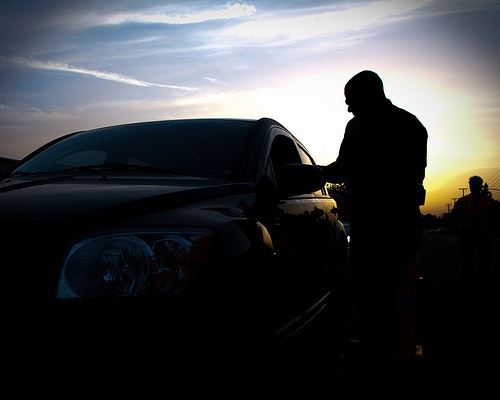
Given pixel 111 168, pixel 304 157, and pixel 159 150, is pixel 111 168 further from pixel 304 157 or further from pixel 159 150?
pixel 304 157

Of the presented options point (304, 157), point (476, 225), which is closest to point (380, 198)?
point (304, 157)

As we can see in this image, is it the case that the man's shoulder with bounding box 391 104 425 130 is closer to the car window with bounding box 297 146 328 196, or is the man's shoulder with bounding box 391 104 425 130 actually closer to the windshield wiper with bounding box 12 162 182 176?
the car window with bounding box 297 146 328 196

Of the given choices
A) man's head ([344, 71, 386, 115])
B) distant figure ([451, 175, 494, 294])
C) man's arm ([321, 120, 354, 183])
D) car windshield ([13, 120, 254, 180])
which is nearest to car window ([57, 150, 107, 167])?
car windshield ([13, 120, 254, 180])

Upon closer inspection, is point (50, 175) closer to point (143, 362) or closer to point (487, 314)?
point (143, 362)

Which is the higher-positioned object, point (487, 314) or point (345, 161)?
point (345, 161)

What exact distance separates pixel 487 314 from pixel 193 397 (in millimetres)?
5601

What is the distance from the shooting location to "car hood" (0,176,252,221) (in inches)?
62.6

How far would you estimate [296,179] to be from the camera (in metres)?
2.58

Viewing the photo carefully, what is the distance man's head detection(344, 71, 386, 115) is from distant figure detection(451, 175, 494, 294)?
629 centimetres

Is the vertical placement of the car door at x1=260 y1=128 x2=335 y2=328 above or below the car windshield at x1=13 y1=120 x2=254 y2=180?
below

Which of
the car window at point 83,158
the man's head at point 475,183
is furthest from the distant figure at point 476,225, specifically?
the car window at point 83,158

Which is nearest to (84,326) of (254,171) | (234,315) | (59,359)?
(59,359)

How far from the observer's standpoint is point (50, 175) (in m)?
2.64

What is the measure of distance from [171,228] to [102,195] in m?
0.36
